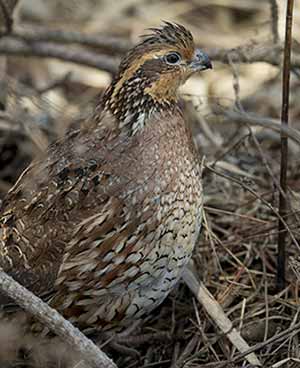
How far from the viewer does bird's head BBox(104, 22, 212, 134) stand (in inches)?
157

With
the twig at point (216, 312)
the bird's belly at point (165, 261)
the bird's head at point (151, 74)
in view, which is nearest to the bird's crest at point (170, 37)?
the bird's head at point (151, 74)

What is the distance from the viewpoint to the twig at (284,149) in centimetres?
400

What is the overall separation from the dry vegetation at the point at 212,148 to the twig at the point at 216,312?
49 millimetres

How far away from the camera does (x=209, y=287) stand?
14.7 feet

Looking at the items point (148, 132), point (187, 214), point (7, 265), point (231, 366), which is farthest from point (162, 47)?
point (231, 366)

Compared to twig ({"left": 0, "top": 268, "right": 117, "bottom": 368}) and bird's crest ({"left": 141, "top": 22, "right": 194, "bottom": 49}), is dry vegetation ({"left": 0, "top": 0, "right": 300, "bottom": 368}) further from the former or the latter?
twig ({"left": 0, "top": 268, "right": 117, "bottom": 368})

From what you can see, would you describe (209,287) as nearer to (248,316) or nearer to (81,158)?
(248,316)

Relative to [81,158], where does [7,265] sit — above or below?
below

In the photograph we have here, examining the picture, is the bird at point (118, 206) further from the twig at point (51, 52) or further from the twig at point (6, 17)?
the twig at point (51, 52)

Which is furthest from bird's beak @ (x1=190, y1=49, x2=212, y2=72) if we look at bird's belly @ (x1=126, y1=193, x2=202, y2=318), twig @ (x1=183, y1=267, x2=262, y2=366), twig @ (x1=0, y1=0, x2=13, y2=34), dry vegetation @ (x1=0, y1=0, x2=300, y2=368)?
twig @ (x1=0, y1=0, x2=13, y2=34)

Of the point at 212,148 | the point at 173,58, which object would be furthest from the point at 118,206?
the point at 212,148

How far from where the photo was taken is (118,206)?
3.78 meters

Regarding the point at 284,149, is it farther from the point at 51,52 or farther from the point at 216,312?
the point at 51,52

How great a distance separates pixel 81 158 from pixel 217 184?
1363 mm
